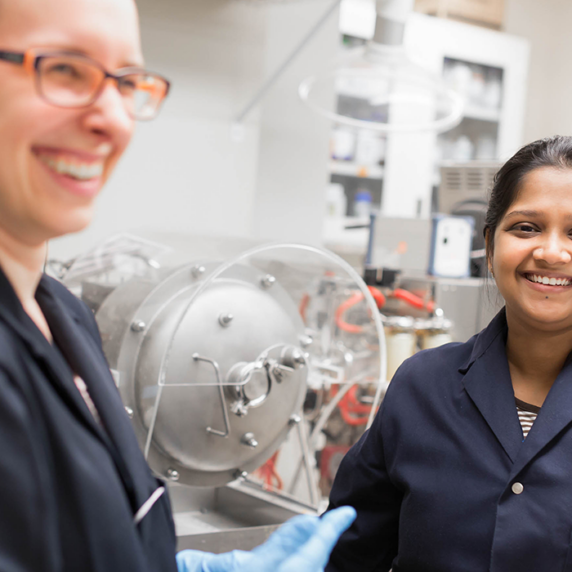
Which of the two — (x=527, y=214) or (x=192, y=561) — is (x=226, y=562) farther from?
(x=527, y=214)

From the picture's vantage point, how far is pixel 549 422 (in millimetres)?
903

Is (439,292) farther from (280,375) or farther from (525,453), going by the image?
(525,453)

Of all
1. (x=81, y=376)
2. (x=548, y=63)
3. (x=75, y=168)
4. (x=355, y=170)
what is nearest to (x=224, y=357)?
(x=81, y=376)

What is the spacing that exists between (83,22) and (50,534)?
362mm

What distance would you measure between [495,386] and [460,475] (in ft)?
0.46

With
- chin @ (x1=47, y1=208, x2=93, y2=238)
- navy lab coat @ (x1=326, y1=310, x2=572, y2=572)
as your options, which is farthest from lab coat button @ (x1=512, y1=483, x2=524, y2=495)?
chin @ (x1=47, y1=208, x2=93, y2=238)

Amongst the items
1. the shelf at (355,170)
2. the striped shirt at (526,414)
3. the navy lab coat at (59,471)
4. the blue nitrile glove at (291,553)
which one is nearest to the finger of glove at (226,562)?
the blue nitrile glove at (291,553)

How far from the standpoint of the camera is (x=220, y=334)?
1.22 metres

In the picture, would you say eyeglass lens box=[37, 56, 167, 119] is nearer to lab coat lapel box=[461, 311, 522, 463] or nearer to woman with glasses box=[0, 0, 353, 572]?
woman with glasses box=[0, 0, 353, 572]

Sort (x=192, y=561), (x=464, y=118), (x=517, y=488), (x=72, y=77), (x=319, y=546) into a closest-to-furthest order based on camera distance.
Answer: (x=72, y=77) < (x=319, y=546) < (x=192, y=561) < (x=517, y=488) < (x=464, y=118)

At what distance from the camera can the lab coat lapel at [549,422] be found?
0.88 metres

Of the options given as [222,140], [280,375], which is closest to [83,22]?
[280,375]

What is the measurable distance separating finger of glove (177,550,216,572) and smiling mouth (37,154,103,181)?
40 centimetres

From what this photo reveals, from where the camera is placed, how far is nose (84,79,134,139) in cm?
49
